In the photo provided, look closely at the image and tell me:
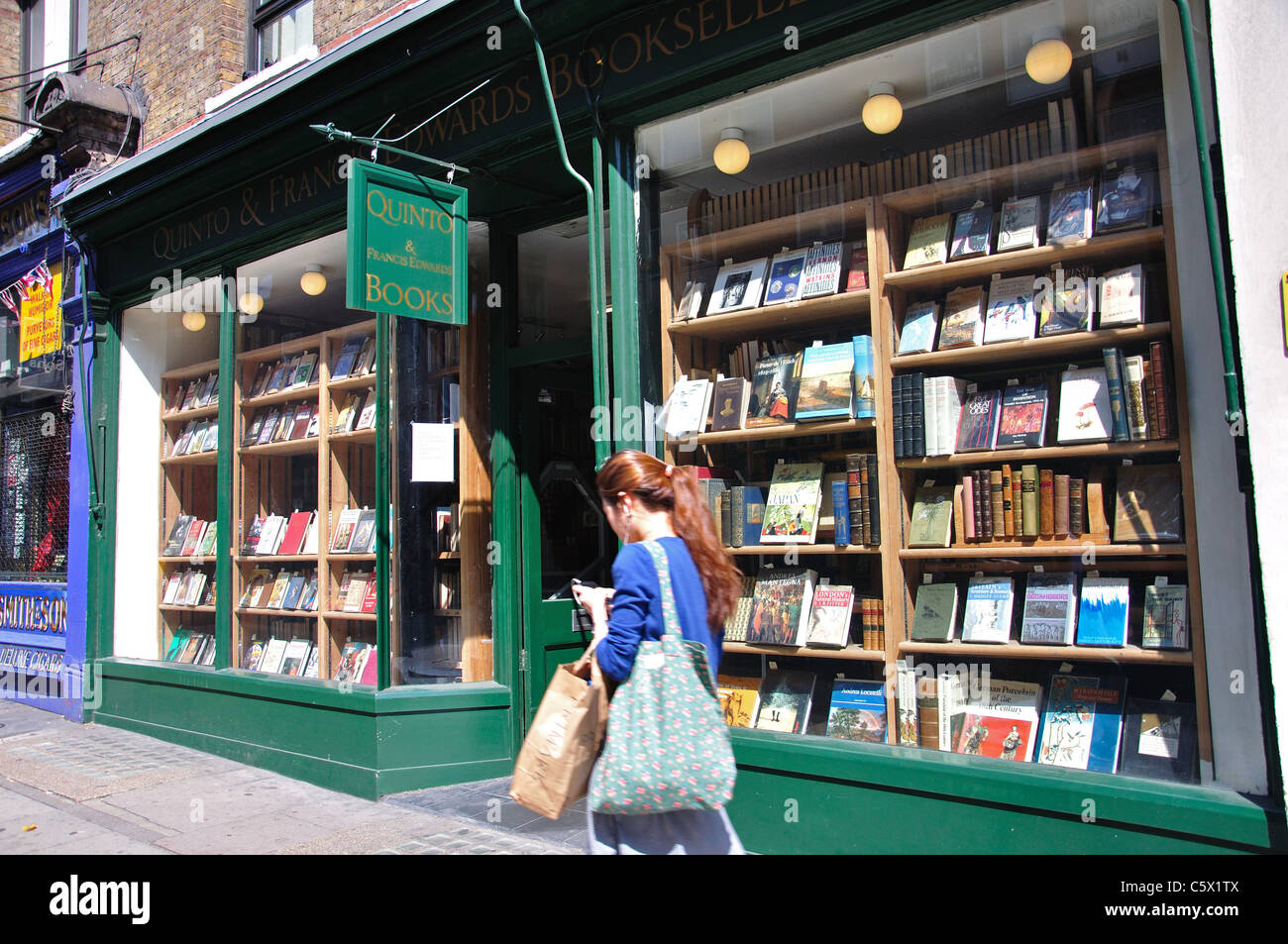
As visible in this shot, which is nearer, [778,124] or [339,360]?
[778,124]

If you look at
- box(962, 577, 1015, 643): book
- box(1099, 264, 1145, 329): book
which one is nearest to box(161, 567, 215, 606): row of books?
box(962, 577, 1015, 643): book

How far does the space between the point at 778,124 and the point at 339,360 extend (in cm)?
399

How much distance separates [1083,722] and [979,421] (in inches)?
53.4

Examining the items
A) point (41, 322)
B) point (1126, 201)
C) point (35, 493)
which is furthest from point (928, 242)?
point (35, 493)

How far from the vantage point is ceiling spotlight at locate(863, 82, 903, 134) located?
4.78 m

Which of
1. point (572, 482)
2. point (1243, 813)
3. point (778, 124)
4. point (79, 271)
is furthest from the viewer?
point (79, 271)

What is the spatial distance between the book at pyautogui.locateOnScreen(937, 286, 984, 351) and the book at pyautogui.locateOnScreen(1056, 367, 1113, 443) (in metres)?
0.45

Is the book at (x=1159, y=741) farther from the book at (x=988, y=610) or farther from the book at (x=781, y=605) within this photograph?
the book at (x=781, y=605)

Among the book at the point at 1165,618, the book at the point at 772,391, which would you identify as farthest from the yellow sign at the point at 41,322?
the book at the point at 1165,618

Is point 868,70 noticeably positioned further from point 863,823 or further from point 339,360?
point 339,360

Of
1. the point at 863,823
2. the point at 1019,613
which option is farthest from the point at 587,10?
the point at 863,823

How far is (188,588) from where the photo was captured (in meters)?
8.62

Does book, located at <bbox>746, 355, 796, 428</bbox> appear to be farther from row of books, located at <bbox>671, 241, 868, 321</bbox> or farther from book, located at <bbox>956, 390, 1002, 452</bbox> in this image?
book, located at <bbox>956, 390, 1002, 452</bbox>
